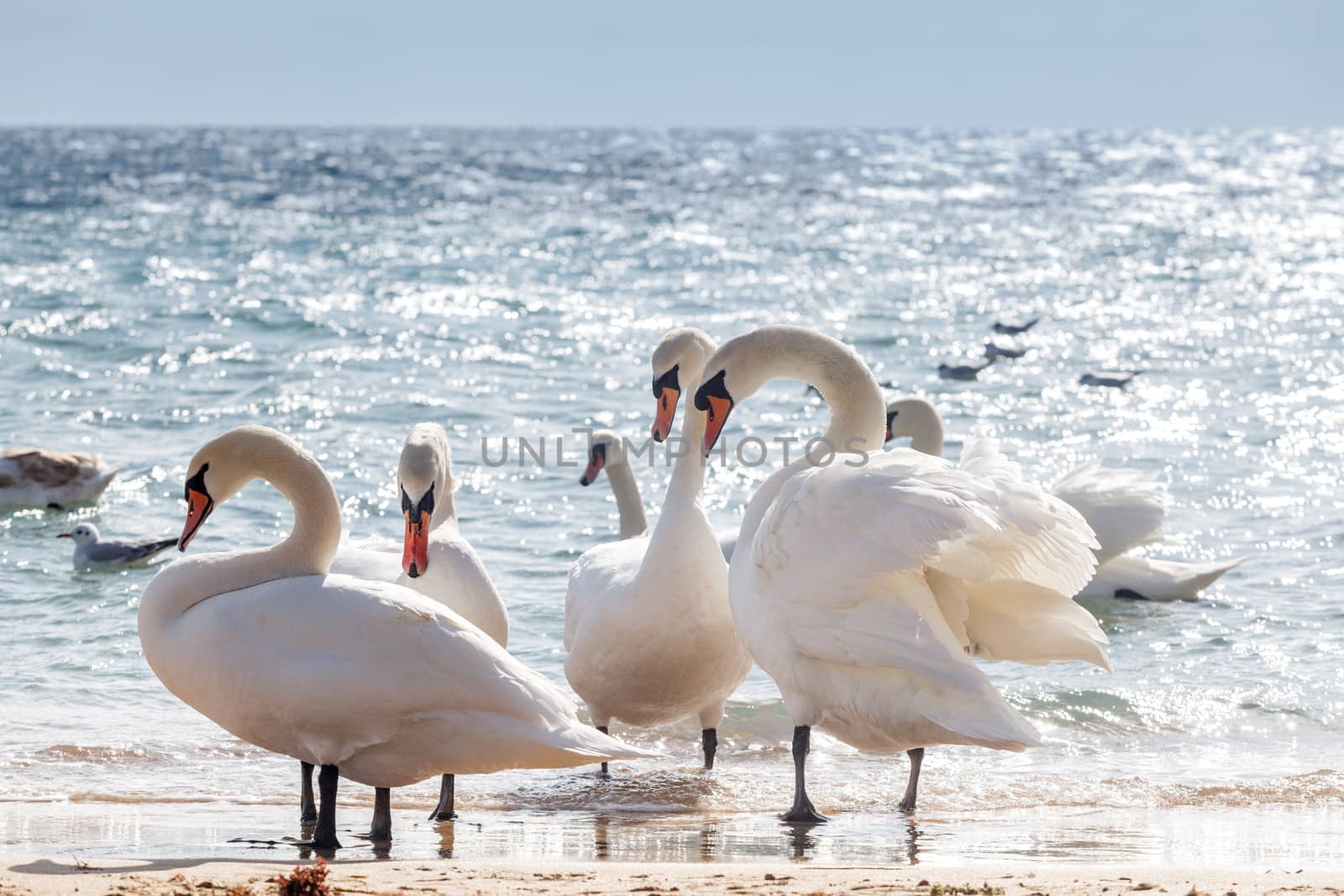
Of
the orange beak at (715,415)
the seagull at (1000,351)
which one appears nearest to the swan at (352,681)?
the orange beak at (715,415)

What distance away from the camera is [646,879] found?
4.08 metres

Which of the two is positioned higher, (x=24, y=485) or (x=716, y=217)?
(x=716, y=217)

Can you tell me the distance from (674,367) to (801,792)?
189cm

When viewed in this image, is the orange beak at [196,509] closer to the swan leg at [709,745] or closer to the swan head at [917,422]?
the swan leg at [709,745]

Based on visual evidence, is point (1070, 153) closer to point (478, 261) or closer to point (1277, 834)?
point (478, 261)

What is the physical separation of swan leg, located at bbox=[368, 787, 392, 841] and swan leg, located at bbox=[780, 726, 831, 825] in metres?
1.29

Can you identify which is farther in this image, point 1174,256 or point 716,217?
point 716,217

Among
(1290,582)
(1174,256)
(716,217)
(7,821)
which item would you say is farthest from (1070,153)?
(7,821)

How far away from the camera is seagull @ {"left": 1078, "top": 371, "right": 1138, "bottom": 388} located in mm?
15883

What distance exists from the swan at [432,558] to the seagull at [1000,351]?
11.8 m

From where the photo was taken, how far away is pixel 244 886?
150 inches

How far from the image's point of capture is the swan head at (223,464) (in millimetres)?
5188

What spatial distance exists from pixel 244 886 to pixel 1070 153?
8336cm

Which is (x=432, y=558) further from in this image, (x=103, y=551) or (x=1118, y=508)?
(x=1118, y=508)
